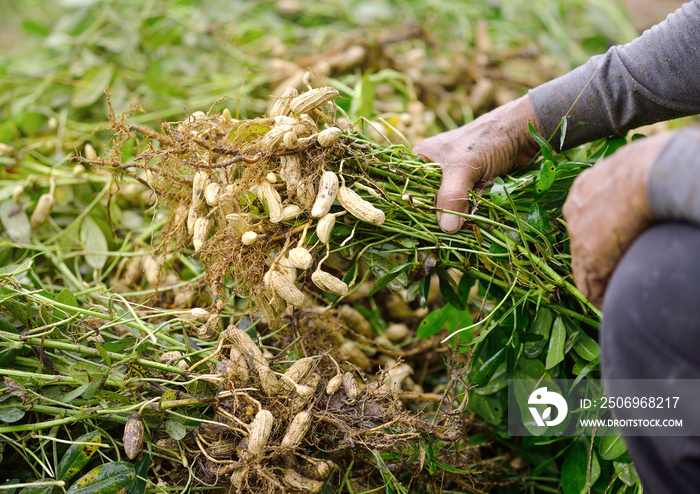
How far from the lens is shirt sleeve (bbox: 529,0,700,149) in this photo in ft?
3.43

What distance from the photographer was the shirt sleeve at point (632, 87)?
104cm

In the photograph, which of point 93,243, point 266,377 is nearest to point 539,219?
point 266,377

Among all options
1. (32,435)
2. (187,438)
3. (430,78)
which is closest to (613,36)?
(430,78)

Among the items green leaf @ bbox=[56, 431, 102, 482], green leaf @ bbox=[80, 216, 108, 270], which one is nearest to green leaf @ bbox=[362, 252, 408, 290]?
green leaf @ bbox=[56, 431, 102, 482]

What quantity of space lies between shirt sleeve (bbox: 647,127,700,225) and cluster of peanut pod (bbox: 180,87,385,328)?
443mm

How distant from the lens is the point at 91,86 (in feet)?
6.20

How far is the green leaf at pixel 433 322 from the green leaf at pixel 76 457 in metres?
0.71

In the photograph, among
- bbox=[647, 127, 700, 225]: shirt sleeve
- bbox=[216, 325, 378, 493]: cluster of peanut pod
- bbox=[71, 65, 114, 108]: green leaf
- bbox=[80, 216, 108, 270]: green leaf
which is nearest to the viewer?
bbox=[647, 127, 700, 225]: shirt sleeve

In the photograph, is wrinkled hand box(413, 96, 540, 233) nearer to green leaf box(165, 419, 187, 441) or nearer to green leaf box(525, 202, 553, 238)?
green leaf box(525, 202, 553, 238)

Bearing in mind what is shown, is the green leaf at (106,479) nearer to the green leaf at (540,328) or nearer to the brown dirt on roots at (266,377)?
the brown dirt on roots at (266,377)

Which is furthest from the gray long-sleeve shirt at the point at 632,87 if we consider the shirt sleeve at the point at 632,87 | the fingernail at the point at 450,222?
the fingernail at the point at 450,222

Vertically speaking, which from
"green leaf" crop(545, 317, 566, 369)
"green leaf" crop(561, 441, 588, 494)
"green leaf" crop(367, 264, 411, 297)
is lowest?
"green leaf" crop(561, 441, 588, 494)

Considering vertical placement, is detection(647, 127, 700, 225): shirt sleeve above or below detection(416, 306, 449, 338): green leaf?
above

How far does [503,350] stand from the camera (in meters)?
0.99
